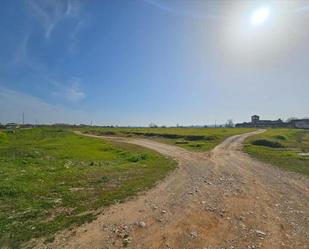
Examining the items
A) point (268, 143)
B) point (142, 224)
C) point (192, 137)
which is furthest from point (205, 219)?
point (192, 137)

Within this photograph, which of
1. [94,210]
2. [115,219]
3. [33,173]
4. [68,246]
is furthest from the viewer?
[33,173]

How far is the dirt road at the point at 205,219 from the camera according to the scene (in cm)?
805

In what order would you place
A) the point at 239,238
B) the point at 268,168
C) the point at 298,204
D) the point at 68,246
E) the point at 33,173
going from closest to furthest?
the point at 68,246, the point at 239,238, the point at 298,204, the point at 33,173, the point at 268,168

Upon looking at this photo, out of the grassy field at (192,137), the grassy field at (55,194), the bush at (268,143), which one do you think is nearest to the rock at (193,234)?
the grassy field at (55,194)

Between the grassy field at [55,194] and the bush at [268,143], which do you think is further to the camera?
the bush at [268,143]

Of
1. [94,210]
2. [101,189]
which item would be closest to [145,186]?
[101,189]

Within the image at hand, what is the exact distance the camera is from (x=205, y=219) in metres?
9.93

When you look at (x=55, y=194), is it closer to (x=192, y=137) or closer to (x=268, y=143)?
(x=268, y=143)

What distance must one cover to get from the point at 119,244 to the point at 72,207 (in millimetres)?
3940

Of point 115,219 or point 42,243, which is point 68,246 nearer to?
point 42,243

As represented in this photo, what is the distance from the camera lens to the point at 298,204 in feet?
38.3

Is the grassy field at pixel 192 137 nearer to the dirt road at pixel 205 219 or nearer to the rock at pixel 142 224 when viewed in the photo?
the dirt road at pixel 205 219

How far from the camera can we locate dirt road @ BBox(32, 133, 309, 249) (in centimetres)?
805

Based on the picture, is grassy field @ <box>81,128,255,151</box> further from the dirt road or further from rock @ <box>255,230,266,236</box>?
rock @ <box>255,230,266,236</box>
